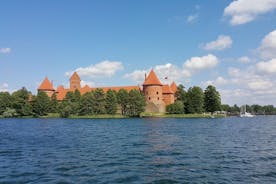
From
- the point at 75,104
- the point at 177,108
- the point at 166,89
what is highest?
the point at 166,89

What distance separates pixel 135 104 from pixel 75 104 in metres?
18.6

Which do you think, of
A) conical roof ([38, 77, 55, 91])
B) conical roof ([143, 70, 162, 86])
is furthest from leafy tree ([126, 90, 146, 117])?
conical roof ([38, 77, 55, 91])

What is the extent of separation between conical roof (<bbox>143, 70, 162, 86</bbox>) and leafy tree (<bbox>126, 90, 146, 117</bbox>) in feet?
56.2

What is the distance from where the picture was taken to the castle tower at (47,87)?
136 m

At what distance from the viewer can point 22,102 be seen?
114 m

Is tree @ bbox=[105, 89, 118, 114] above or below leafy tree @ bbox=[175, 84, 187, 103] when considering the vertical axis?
below

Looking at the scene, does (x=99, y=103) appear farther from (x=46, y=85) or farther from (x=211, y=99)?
(x=46, y=85)

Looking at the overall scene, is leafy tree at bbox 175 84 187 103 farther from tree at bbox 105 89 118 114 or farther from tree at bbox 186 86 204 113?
tree at bbox 105 89 118 114

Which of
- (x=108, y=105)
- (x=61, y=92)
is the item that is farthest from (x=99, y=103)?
(x=61, y=92)

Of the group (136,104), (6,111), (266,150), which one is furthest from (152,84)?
(266,150)

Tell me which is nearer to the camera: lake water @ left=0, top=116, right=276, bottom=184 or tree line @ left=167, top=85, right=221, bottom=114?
lake water @ left=0, top=116, right=276, bottom=184

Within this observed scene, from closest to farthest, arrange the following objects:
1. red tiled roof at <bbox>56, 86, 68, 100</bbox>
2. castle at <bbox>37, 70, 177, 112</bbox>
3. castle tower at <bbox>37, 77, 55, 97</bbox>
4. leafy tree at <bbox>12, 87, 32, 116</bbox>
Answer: leafy tree at <bbox>12, 87, 32, 116</bbox>
castle at <bbox>37, 70, 177, 112</bbox>
castle tower at <bbox>37, 77, 55, 97</bbox>
red tiled roof at <bbox>56, 86, 68, 100</bbox>

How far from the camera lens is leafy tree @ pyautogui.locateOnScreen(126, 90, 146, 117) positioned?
103 meters

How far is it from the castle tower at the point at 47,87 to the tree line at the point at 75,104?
559 inches
